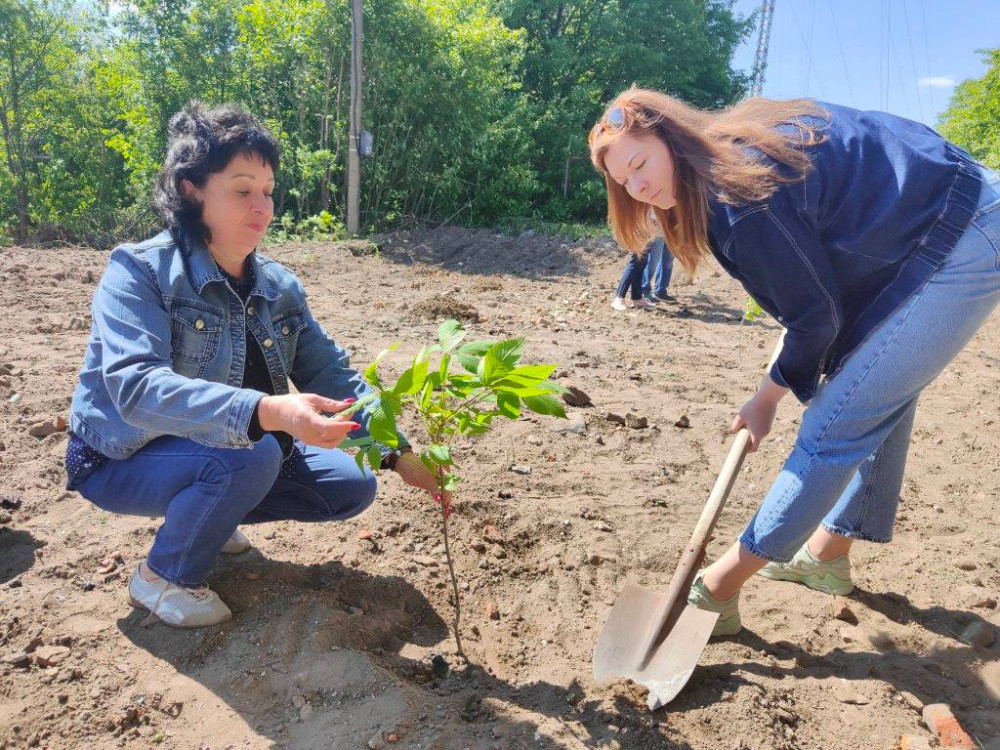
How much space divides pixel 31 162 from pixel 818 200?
15.9 m

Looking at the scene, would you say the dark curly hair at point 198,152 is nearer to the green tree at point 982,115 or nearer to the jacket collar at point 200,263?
the jacket collar at point 200,263

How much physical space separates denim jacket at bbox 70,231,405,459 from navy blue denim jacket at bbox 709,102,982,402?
125 cm

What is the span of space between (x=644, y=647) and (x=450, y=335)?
1.09 metres

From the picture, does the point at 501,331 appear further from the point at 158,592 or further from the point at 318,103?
the point at 318,103

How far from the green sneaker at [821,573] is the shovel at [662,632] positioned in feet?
1.88

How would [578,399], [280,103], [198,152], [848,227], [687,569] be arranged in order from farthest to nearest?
→ [280,103] → [578,399] → [687,569] → [198,152] → [848,227]

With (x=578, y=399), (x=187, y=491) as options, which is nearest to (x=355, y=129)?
(x=578, y=399)

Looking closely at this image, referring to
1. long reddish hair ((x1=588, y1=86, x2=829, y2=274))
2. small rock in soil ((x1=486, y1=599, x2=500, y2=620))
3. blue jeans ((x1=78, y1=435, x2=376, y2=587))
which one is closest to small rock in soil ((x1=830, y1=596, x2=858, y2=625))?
small rock in soil ((x1=486, y1=599, x2=500, y2=620))

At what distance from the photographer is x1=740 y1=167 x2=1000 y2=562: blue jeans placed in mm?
1976

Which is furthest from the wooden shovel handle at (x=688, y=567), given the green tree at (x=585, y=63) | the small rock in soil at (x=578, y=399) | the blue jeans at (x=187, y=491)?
the green tree at (x=585, y=63)

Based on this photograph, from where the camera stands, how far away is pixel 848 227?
1974 millimetres

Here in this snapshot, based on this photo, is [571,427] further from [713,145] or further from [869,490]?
[713,145]

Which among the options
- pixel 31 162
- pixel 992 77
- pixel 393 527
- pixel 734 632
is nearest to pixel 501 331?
pixel 393 527

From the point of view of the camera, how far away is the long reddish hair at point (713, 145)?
186cm
